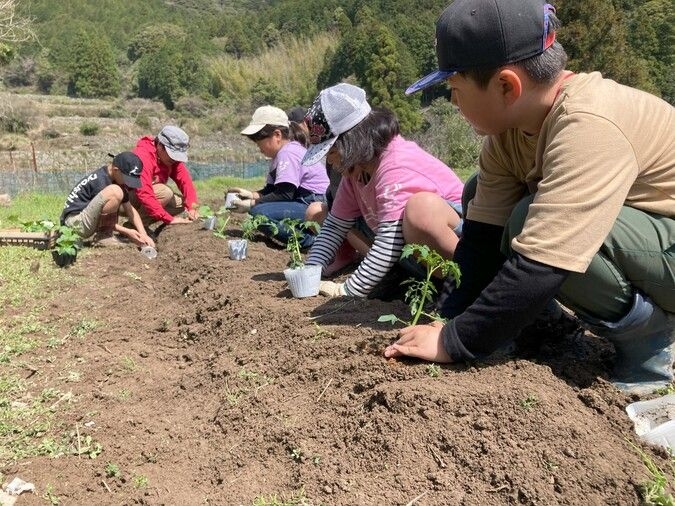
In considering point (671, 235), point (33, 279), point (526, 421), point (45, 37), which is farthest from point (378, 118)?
point (45, 37)

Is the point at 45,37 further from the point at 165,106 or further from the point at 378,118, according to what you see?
the point at 378,118

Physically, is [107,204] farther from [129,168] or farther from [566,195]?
[566,195]

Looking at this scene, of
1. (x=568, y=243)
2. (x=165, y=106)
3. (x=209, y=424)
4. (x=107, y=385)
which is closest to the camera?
(x=568, y=243)

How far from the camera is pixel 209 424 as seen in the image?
2.21 meters

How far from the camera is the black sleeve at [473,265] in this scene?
2299 mm

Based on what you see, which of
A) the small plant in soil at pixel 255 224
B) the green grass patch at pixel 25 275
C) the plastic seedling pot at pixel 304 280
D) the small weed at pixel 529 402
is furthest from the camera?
the small plant in soil at pixel 255 224

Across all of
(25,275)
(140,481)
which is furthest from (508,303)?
(25,275)

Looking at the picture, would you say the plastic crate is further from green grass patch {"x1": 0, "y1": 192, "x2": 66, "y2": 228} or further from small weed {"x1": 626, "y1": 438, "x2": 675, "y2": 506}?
small weed {"x1": 626, "y1": 438, "x2": 675, "y2": 506}

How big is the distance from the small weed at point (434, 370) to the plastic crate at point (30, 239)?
4590 mm

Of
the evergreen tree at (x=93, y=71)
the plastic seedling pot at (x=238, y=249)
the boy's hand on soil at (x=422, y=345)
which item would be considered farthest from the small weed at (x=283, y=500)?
the evergreen tree at (x=93, y=71)

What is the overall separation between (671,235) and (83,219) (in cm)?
502

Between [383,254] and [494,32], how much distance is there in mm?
1348

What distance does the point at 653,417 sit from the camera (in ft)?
5.78

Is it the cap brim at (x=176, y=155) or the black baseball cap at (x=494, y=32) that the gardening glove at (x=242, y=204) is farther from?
the black baseball cap at (x=494, y=32)
